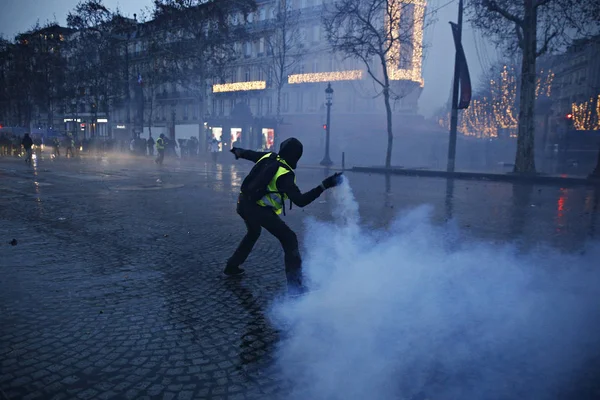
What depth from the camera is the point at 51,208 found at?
923cm

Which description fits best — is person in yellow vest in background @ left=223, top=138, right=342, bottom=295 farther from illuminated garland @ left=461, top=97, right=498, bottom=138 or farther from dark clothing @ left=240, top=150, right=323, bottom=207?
illuminated garland @ left=461, top=97, right=498, bottom=138

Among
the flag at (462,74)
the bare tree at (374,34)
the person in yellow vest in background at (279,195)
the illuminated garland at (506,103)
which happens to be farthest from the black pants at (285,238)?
the illuminated garland at (506,103)

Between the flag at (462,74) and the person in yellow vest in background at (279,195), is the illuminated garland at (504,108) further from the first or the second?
the person in yellow vest in background at (279,195)

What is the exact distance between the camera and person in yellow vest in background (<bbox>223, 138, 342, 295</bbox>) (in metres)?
3.92

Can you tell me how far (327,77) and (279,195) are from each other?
42.5m

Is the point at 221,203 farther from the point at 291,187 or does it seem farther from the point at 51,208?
the point at 291,187

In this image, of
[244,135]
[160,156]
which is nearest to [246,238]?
[160,156]

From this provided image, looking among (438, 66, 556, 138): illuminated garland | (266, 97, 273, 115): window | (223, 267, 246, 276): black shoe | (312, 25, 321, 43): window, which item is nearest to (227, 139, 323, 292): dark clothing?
(223, 267, 246, 276): black shoe

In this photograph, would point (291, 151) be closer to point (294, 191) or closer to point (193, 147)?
point (294, 191)

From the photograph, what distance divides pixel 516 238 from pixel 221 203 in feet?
21.7

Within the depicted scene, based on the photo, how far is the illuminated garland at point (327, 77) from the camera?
42656 mm

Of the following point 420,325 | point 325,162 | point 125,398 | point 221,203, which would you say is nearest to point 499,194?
point 221,203

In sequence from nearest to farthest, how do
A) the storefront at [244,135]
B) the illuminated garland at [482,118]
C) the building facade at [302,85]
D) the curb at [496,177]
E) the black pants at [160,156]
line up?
the curb at [496,177] → the black pants at [160,156] → the storefront at [244,135] → the building facade at [302,85] → the illuminated garland at [482,118]

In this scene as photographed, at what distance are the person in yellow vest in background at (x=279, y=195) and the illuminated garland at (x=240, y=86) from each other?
44.2m
